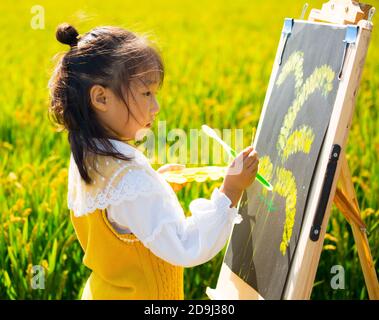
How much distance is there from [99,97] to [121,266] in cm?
41

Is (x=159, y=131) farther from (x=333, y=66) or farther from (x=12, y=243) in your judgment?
(x=333, y=66)

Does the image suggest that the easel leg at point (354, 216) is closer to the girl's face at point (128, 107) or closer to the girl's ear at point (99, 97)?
A: the girl's face at point (128, 107)

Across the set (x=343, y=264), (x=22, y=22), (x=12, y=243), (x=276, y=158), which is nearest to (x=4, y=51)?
(x=22, y=22)

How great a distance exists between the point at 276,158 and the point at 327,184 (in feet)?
1.17

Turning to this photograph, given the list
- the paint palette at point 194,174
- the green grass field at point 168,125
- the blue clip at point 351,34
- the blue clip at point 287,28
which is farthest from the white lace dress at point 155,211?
the blue clip at point 287,28

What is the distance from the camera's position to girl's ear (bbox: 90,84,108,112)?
185 cm

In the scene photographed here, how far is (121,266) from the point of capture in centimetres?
190

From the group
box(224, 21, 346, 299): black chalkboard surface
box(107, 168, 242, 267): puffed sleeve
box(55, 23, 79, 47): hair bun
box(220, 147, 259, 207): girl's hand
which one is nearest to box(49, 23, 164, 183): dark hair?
box(55, 23, 79, 47): hair bun

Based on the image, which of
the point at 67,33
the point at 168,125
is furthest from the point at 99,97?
the point at 168,125

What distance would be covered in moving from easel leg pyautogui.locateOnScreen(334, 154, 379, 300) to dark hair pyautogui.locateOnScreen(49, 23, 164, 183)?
0.56 metres

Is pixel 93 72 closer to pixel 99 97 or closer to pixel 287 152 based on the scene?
pixel 99 97

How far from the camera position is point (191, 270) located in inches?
115

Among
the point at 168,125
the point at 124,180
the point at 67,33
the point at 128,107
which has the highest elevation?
the point at 67,33
